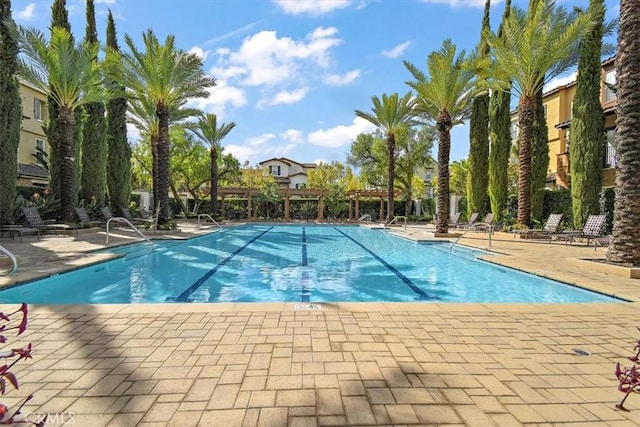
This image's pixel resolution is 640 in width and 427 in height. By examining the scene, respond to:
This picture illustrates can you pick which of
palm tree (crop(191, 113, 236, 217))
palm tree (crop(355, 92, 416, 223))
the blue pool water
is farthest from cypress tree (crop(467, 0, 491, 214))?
palm tree (crop(191, 113, 236, 217))

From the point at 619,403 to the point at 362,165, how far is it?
34.3m

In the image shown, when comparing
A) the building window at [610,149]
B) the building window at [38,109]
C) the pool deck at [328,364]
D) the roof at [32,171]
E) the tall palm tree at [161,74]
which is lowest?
the pool deck at [328,364]

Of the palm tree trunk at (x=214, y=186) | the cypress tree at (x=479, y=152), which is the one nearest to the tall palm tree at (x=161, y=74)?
the palm tree trunk at (x=214, y=186)

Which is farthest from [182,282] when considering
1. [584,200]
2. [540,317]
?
[584,200]

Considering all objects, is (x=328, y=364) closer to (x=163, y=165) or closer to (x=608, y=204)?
(x=163, y=165)

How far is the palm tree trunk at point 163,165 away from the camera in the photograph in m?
16.9

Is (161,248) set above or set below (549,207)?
below

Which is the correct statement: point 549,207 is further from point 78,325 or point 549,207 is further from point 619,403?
point 78,325

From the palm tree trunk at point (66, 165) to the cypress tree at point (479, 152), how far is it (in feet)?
69.2

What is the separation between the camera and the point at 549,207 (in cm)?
1939

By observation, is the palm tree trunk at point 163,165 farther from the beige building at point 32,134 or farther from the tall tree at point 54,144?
the beige building at point 32,134

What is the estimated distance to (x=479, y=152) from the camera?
22.9m

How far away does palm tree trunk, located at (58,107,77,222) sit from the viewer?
15.6 m

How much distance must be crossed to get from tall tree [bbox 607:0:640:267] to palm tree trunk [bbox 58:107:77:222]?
18544mm
